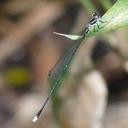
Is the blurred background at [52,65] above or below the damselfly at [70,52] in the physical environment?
below

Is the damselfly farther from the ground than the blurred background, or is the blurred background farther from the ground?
the damselfly

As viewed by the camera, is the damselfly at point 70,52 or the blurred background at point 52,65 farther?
the blurred background at point 52,65

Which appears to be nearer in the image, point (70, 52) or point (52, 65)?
point (70, 52)

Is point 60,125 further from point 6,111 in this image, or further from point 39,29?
point 39,29

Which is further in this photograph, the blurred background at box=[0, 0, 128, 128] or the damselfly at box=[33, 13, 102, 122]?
the blurred background at box=[0, 0, 128, 128]

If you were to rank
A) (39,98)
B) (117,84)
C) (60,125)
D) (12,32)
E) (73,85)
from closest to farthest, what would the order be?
(60,125) → (73,85) → (117,84) → (39,98) → (12,32)

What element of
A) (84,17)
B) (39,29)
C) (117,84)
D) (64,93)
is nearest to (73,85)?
(64,93)

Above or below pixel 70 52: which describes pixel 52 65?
below

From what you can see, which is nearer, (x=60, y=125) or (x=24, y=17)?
(x=60, y=125)
